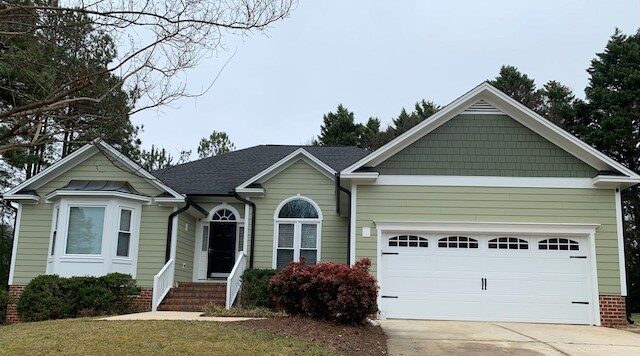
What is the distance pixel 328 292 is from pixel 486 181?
5.22m

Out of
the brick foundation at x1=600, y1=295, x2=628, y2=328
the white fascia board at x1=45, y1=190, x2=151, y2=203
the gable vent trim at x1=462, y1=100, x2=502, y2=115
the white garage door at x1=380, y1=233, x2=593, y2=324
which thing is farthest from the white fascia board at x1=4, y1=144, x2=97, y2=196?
the brick foundation at x1=600, y1=295, x2=628, y2=328

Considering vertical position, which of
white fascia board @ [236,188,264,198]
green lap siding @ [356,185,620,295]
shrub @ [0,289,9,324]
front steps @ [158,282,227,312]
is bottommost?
shrub @ [0,289,9,324]

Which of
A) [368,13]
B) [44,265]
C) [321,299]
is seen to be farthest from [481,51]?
[44,265]

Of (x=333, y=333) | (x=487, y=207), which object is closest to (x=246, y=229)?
(x=487, y=207)

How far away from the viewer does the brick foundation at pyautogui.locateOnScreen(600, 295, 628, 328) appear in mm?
12742

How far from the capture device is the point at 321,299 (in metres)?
10.8

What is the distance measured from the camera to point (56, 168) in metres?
16.3

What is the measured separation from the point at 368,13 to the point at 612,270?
28.0ft

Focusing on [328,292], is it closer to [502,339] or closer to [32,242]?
[502,339]

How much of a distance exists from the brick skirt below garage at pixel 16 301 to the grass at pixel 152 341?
5162 millimetres

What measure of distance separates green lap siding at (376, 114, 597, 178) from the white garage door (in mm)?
1596

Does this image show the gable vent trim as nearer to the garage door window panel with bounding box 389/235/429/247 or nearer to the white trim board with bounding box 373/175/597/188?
the white trim board with bounding box 373/175/597/188

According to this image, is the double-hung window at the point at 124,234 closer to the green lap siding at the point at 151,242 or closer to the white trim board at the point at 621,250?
the green lap siding at the point at 151,242

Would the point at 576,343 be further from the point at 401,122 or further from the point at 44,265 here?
the point at 401,122
